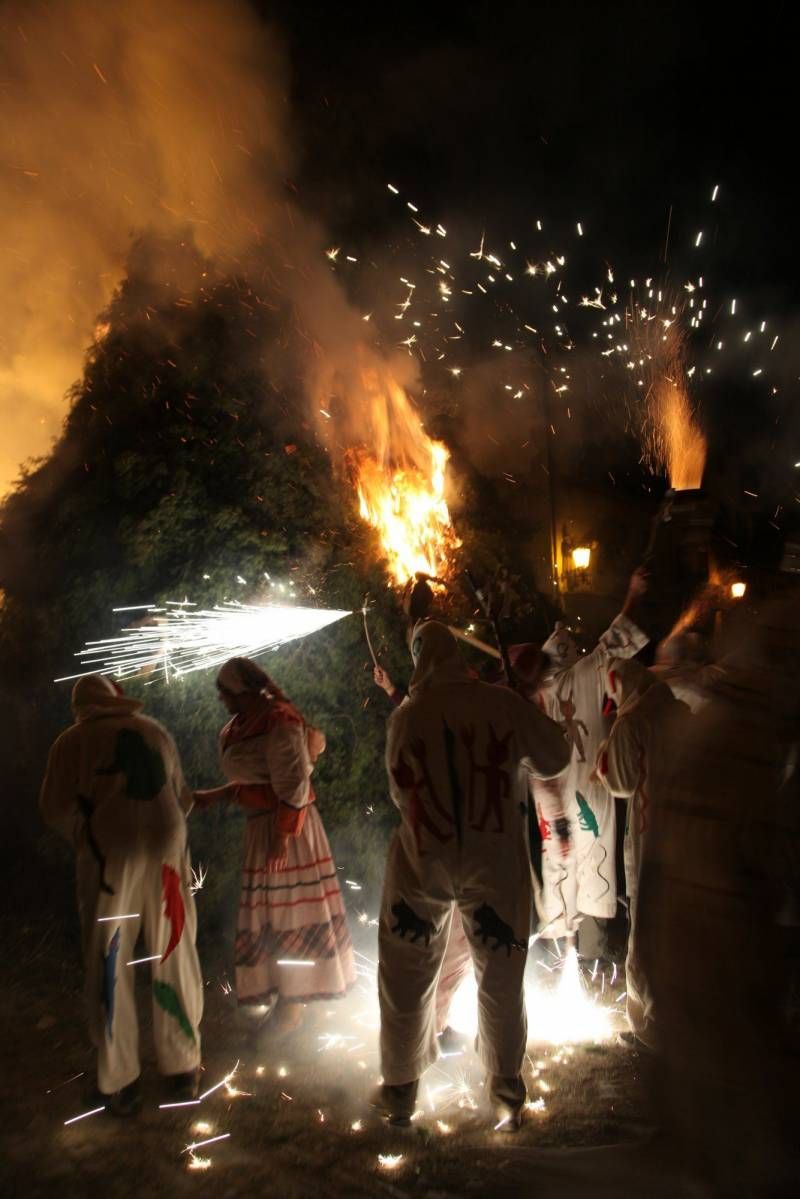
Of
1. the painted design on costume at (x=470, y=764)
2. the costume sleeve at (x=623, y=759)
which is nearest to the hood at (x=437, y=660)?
the painted design on costume at (x=470, y=764)

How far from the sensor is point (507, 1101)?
3598mm

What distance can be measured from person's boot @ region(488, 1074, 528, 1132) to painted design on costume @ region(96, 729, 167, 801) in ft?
6.88

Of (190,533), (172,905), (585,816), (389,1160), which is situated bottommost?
(389,1160)

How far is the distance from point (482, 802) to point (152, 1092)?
2254 mm

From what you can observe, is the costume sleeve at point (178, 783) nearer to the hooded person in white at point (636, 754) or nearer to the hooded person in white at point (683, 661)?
the hooded person in white at point (636, 754)

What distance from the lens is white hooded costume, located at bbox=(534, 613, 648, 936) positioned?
495 cm

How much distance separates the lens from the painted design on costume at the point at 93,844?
12.5 ft

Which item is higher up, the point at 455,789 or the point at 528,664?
the point at 528,664

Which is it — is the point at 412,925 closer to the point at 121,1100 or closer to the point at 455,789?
the point at 455,789

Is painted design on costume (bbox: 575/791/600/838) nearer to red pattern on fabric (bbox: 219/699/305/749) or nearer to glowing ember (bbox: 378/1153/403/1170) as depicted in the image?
red pattern on fabric (bbox: 219/699/305/749)

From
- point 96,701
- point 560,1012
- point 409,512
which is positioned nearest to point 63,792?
point 96,701

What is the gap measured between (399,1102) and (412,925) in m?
0.79

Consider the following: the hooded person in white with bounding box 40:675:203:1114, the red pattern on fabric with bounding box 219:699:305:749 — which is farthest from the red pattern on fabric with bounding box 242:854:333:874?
the red pattern on fabric with bounding box 219:699:305:749

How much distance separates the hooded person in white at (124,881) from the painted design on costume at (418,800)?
1.23 meters
